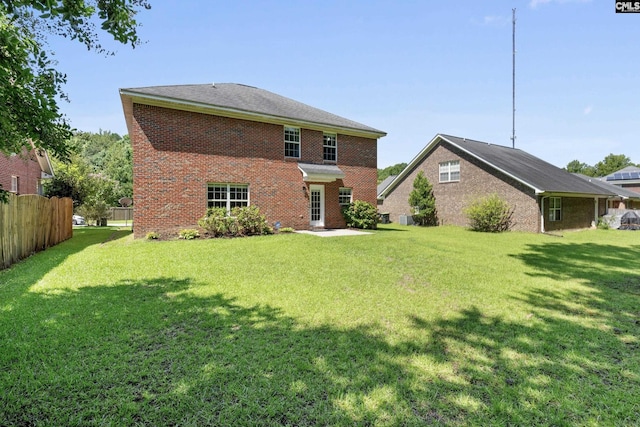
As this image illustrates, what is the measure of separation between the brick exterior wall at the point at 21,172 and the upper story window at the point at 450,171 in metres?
26.0

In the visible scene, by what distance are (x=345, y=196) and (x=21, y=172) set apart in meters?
20.3

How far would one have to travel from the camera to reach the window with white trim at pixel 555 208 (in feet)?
65.1

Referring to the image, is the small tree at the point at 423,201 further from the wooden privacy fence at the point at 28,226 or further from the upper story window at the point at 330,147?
the wooden privacy fence at the point at 28,226

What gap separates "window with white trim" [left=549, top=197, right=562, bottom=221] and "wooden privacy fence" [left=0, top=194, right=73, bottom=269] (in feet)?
85.5

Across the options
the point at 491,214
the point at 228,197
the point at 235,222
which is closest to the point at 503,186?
the point at 491,214

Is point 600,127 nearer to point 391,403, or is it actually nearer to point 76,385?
point 391,403

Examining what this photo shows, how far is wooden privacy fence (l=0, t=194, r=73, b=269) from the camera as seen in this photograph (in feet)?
26.2

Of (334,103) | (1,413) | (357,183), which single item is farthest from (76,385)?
Answer: (334,103)

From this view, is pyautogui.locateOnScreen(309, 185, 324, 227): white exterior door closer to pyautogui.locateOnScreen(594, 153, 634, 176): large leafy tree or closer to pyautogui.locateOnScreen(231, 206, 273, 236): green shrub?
pyautogui.locateOnScreen(231, 206, 273, 236): green shrub

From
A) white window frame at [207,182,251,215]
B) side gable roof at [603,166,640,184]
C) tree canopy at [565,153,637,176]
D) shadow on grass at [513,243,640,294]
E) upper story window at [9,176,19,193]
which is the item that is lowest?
shadow on grass at [513,243,640,294]

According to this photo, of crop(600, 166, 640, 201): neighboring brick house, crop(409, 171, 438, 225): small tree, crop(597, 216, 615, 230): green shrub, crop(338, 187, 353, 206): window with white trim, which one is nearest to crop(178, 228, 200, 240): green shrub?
crop(338, 187, 353, 206): window with white trim

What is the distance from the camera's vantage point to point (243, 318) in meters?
4.72

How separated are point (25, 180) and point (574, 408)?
90.3 ft

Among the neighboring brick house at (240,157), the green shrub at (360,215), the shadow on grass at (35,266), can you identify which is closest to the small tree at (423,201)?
the neighboring brick house at (240,157)
